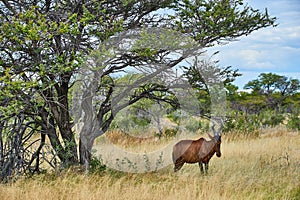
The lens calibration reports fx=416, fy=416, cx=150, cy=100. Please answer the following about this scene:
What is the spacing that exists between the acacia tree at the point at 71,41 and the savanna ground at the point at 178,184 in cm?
85

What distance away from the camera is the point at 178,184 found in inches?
285

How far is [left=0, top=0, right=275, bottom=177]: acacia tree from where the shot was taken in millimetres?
6344

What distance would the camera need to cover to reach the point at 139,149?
11.3m

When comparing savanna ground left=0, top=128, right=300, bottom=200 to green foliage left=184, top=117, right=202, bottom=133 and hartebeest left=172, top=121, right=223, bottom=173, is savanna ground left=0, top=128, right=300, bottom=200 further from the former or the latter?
green foliage left=184, top=117, right=202, bottom=133

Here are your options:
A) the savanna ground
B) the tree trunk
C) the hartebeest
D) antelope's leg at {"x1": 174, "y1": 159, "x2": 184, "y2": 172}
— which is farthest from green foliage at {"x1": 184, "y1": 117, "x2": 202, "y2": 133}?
the tree trunk

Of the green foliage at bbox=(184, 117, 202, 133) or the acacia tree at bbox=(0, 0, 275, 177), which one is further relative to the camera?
the green foliage at bbox=(184, 117, 202, 133)

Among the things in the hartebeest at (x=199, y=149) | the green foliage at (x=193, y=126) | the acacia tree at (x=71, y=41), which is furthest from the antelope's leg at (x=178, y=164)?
the green foliage at (x=193, y=126)

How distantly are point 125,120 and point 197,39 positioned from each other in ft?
20.0

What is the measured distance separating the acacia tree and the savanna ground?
85 centimetres

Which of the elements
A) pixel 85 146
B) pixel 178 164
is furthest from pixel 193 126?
pixel 85 146

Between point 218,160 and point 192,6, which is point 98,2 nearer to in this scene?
point 192,6

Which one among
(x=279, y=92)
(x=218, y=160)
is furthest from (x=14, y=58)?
(x=279, y=92)

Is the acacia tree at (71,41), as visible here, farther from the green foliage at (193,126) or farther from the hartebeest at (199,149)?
the green foliage at (193,126)

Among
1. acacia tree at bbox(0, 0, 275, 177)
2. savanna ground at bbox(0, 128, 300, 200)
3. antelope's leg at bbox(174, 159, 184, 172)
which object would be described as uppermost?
acacia tree at bbox(0, 0, 275, 177)
